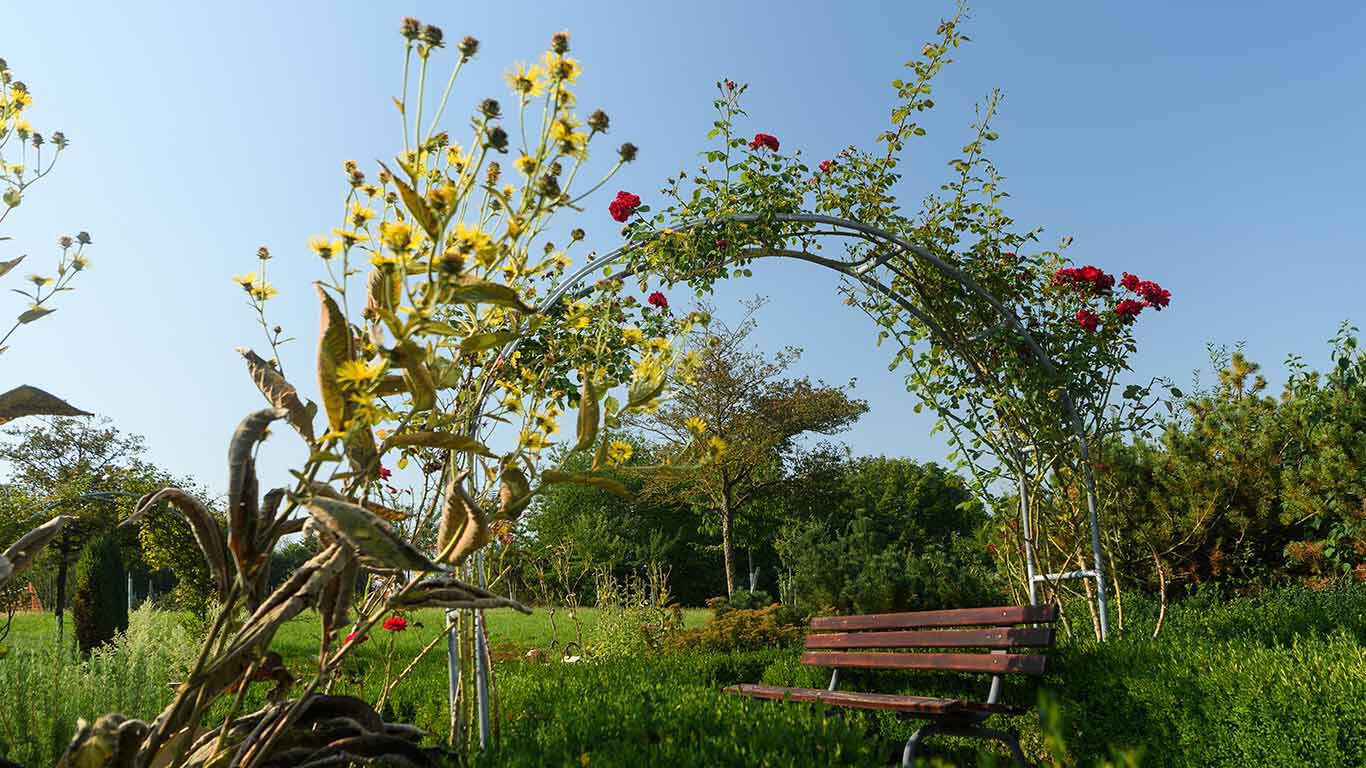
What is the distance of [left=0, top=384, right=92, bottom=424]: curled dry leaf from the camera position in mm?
1983

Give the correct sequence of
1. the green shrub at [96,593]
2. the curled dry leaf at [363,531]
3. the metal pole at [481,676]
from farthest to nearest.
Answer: the green shrub at [96,593]
the metal pole at [481,676]
the curled dry leaf at [363,531]

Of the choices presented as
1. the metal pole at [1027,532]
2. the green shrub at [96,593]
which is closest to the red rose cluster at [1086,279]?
the metal pole at [1027,532]

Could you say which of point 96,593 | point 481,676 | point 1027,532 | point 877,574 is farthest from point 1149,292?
point 96,593

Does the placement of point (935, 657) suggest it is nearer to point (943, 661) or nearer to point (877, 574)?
point (943, 661)

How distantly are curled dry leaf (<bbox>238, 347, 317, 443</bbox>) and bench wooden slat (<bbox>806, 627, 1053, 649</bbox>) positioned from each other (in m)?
3.72

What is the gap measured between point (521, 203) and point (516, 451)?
497 millimetres

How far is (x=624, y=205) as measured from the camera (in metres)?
5.56

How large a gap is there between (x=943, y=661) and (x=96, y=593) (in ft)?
36.6

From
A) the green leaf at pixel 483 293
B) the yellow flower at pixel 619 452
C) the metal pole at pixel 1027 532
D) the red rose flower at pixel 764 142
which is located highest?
the red rose flower at pixel 764 142

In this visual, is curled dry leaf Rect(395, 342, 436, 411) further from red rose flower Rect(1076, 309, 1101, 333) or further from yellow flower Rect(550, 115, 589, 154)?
red rose flower Rect(1076, 309, 1101, 333)

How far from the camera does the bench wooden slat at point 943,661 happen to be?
4.25 metres

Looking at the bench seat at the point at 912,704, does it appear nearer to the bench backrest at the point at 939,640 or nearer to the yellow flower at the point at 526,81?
the bench backrest at the point at 939,640

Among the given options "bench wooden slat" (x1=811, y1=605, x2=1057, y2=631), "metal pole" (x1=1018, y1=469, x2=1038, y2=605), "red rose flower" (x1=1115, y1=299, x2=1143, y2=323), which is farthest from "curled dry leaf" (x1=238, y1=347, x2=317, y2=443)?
"red rose flower" (x1=1115, y1=299, x2=1143, y2=323)

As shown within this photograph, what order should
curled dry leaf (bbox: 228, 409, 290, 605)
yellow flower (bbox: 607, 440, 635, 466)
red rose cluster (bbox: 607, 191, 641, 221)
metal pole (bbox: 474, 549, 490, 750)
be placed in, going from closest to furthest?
curled dry leaf (bbox: 228, 409, 290, 605) → yellow flower (bbox: 607, 440, 635, 466) → metal pole (bbox: 474, 549, 490, 750) → red rose cluster (bbox: 607, 191, 641, 221)
